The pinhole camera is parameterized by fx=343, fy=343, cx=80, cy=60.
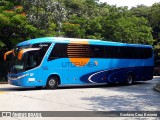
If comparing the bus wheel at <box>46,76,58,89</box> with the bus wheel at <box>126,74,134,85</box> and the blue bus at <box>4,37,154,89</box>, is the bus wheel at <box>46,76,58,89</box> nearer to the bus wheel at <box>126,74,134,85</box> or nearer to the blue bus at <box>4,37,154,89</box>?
the blue bus at <box>4,37,154,89</box>

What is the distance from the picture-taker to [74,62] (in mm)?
21938

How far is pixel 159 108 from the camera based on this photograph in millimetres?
12812

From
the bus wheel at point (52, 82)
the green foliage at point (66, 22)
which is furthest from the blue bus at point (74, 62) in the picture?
the green foliage at point (66, 22)

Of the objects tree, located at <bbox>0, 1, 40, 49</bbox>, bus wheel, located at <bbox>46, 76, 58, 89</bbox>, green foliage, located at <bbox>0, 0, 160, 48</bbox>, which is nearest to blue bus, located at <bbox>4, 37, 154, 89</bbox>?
bus wheel, located at <bbox>46, 76, 58, 89</bbox>

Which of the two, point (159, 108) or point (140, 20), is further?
point (140, 20)

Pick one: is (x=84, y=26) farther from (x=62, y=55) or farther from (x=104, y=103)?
(x=104, y=103)

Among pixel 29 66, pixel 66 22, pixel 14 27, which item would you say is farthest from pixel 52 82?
pixel 66 22

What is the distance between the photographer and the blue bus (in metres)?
19.9

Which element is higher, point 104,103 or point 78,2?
point 78,2

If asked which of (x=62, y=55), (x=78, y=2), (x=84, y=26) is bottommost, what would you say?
(x=62, y=55)

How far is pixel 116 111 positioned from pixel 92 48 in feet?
37.0

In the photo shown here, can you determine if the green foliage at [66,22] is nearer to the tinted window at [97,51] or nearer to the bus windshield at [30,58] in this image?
the tinted window at [97,51]

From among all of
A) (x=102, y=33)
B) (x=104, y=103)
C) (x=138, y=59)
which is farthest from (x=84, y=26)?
(x=104, y=103)

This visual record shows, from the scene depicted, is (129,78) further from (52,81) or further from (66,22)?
(66,22)
